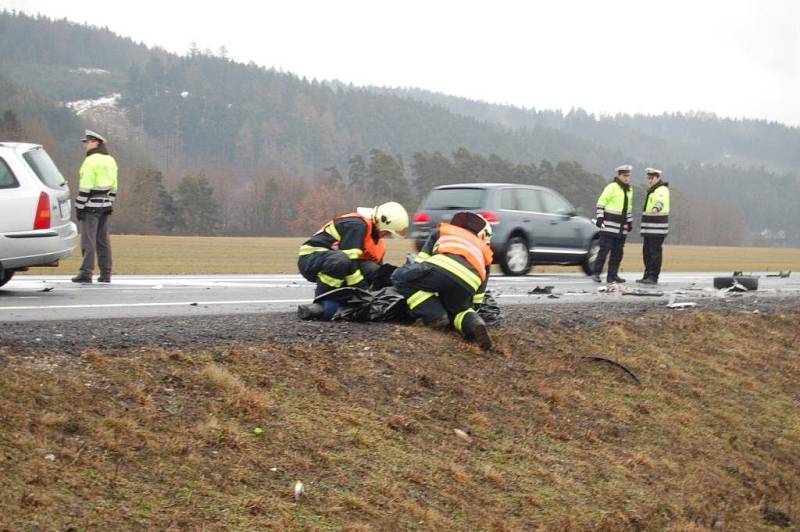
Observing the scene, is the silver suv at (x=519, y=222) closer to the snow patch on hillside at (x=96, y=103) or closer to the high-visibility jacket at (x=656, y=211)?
the high-visibility jacket at (x=656, y=211)

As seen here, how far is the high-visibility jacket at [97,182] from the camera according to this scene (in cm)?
1312

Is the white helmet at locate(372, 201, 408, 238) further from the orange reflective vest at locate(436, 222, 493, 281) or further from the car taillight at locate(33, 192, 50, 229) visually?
the car taillight at locate(33, 192, 50, 229)

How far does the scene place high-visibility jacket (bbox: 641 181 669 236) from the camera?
16641mm

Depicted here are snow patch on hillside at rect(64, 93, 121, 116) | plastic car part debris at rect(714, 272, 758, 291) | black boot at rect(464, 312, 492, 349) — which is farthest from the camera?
snow patch on hillside at rect(64, 93, 121, 116)

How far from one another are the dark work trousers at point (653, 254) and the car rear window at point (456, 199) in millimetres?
2957

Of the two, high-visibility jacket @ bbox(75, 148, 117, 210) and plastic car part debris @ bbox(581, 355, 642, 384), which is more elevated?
high-visibility jacket @ bbox(75, 148, 117, 210)

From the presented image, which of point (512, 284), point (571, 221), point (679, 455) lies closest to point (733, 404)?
point (679, 455)

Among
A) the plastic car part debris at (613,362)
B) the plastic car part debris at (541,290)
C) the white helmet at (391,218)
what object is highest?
the white helmet at (391,218)

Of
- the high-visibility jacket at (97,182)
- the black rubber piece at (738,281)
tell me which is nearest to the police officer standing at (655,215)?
the black rubber piece at (738,281)

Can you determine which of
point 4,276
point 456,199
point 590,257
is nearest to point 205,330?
point 4,276

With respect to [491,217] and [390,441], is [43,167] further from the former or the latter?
[491,217]

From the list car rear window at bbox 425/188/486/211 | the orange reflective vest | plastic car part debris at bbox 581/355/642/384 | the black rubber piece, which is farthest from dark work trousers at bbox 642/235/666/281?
the orange reflective vest

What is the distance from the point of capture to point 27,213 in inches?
425

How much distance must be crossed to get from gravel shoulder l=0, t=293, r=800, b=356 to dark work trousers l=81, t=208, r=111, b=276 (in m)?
4.82
